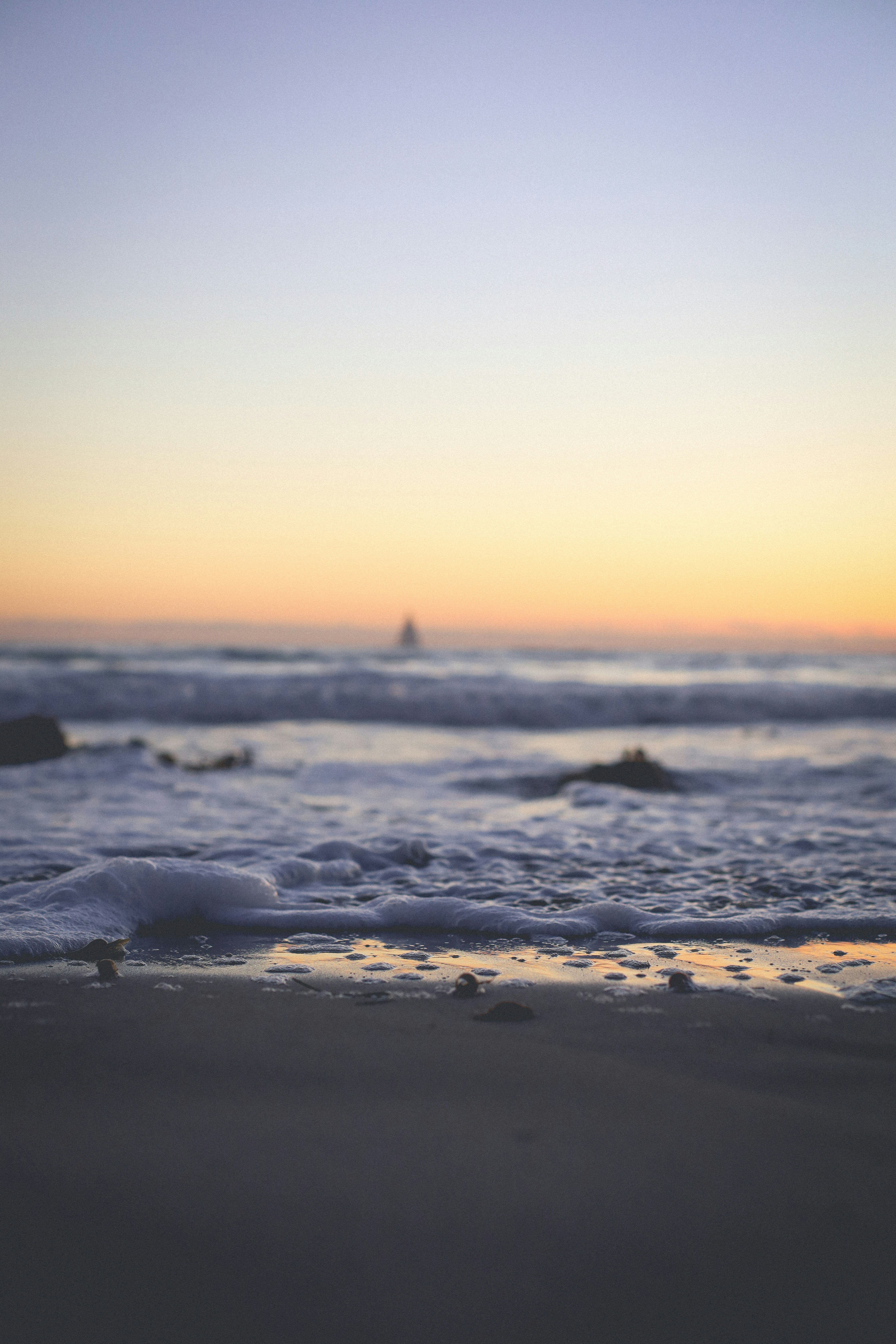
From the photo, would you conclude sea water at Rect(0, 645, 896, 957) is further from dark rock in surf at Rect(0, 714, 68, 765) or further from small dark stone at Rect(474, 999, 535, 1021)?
small dark stone at Rect(474, 999, 535, 1021)

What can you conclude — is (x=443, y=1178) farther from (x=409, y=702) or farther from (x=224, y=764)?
(x=409, y=702)

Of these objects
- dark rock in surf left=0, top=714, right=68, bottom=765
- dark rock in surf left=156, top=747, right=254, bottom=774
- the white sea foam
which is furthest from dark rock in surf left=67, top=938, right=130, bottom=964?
dark rock in surf left=0, top=714, right=68, bottom=765

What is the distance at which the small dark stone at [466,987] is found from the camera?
7.52ft

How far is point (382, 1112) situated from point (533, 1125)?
0.31 m

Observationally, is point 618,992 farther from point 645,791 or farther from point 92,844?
point 645,791

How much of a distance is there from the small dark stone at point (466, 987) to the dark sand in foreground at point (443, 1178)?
0.54ft

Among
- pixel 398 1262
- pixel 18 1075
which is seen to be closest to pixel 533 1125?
pixel 398 1262

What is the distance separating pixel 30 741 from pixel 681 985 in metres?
6.83

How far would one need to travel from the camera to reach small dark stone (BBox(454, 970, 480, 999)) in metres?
2.29

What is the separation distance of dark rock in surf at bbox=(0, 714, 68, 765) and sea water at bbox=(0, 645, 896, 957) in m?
0.26

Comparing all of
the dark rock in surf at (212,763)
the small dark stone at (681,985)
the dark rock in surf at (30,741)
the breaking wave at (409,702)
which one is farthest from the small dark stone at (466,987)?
the breaking wave at (409,702)

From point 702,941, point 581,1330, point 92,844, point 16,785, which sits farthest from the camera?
point 16,785

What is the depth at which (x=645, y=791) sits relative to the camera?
6.27m

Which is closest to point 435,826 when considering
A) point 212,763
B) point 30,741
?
point 212,763
